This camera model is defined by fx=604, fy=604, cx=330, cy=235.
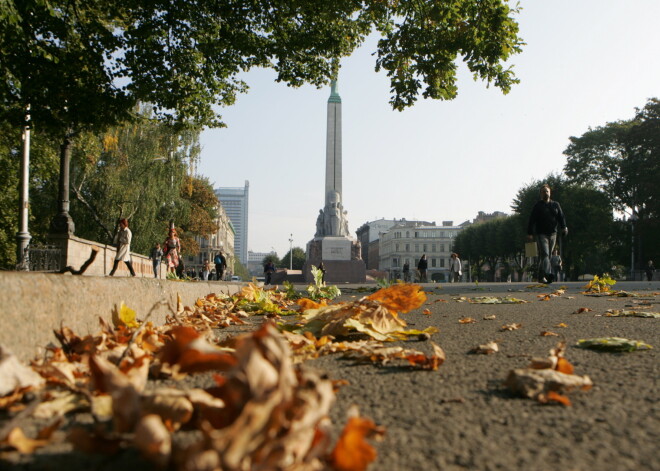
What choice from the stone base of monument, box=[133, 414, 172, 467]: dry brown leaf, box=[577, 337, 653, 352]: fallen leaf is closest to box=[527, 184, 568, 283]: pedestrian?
box=[577, 337, 653, 352]: fallen leaf

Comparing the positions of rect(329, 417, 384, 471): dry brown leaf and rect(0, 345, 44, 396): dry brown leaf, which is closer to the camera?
rect(329, 417, 384, 471): dry brown leaf

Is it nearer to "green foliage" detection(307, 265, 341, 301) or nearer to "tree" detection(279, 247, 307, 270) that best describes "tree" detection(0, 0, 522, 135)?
"green foliage" detection(307, 265, 341, 301)

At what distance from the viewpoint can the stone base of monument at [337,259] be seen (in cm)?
4062

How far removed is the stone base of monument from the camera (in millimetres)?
40625

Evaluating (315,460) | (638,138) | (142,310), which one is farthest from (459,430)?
(638,138)

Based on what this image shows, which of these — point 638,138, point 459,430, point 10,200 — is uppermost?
point 638,138

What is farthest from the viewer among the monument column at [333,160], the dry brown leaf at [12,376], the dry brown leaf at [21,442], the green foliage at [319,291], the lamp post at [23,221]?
the monument column at [333,160]

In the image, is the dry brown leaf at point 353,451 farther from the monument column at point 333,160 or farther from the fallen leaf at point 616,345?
the monument column at point 333,160

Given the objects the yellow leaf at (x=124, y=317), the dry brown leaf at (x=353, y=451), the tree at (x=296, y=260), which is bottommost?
the dry brown leaf at (x=353, y=451)

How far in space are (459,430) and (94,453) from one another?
90 centimetres

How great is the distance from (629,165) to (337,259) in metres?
22.0

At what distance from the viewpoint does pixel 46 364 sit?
2.10m

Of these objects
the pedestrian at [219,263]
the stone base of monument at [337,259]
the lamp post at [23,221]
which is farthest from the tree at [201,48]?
the stone base of monument at [337,259]

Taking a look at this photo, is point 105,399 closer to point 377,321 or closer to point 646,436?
point 646,436
